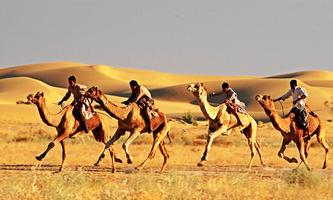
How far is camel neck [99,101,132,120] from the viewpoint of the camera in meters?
19.5

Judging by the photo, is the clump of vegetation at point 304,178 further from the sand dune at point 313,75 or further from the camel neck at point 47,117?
the sand dune at point 313,75

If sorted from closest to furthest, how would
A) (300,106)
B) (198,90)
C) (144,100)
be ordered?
(144,100) → (198,90) → (300,106)

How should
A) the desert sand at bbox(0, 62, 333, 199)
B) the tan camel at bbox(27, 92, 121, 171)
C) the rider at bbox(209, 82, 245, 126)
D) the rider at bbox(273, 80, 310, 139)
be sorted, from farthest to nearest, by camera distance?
the rider at bbox(209, 82, 245, 126) < the rider at bbox(273, 80, 310, 139) < the tan camel at bbox(27, 92, 121, 171) < the desert sand at bbox(0, 62, 333, 199)

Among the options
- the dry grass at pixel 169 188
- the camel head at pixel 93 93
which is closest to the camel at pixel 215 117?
the camel head at pixel 93 93

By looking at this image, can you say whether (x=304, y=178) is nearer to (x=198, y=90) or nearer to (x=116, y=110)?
(x=198, y=90)

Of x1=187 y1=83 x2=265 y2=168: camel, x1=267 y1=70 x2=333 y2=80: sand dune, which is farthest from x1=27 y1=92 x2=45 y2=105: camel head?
x1=267 y1=70 x2=333 y2=80: sand dune

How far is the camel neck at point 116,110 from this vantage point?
768 inches

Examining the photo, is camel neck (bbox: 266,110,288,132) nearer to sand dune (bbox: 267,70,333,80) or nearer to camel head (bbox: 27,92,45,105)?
camel head (bbox: 27,92,45,105)

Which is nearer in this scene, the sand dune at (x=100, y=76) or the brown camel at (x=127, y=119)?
the brown camel at (x=127, y=119)

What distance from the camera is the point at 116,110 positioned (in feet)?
64.5

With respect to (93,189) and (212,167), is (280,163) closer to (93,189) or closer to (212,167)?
(212,167)

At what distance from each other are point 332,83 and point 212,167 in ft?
424

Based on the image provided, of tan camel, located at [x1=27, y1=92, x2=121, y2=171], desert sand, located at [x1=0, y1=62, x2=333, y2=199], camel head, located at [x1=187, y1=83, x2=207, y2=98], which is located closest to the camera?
desert sand, located at [x1=0, y1=62, x2=333, y2=199]

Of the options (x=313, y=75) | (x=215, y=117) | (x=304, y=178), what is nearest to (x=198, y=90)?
(x=215, y=117)
